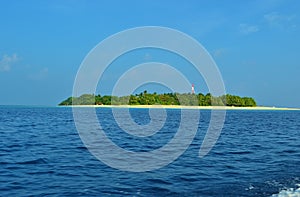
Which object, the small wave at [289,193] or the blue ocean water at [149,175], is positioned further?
the blue ocean water at [149,175]

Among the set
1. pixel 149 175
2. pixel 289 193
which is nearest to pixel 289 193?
pixel 289 193

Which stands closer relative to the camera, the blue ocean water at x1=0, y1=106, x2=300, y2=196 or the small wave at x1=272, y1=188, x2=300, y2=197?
the small wave at x1=272, y1=188, x2=300, y2=197

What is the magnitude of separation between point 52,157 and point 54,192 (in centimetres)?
807

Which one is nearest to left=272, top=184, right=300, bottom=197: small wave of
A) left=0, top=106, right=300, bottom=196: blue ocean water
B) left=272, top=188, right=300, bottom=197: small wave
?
left=272, top=188, right=300, bottom=197: small wave

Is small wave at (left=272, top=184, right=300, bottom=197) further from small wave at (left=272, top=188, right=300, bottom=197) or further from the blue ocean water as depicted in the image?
the blue ocean water

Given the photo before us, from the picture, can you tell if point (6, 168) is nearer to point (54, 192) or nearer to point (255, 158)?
point (54, 192)

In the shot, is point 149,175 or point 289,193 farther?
point 149,175

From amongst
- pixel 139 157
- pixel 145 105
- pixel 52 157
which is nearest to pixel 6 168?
pixel 52 157

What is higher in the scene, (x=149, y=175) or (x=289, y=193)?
(x=289, y=193)

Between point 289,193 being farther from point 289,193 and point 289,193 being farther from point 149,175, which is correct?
point 149,175

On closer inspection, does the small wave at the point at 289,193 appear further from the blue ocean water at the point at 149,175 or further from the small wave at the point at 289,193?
the blue ocean water at the point at 149,175

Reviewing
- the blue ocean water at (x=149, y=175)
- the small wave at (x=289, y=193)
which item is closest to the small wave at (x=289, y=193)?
the small wave at (x=289, y=193)

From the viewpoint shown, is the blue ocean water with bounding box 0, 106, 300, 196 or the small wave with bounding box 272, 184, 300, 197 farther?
the blue ocean water with bounding box 0, 106, 300, 196

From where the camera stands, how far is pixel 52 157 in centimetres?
2053
